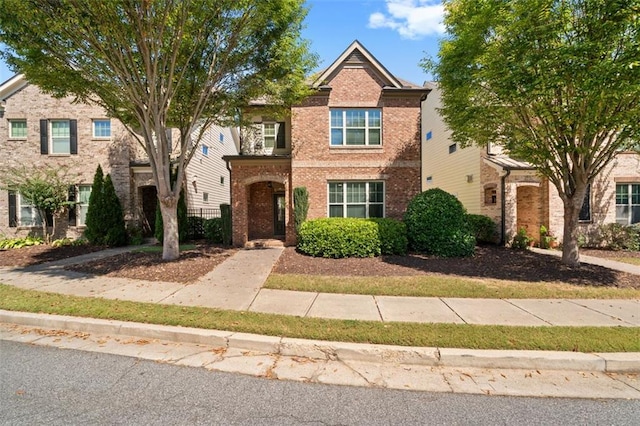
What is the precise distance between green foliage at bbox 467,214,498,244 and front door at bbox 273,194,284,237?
8.87m

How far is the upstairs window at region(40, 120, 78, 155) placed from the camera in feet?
46.1

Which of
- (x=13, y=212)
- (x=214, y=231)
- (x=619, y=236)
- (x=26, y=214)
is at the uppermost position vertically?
(x=13, y=212)

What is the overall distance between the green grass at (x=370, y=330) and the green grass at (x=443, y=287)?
1750 mm

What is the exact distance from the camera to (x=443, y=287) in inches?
263

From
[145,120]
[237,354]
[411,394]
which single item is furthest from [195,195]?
[411,394]

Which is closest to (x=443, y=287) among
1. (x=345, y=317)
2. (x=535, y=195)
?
(x=345, y=317)

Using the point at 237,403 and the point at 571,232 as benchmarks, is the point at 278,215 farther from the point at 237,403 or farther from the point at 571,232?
the point at 237,403

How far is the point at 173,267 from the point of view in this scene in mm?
8492

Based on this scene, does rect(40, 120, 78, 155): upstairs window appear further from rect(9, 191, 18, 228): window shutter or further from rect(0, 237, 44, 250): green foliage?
rect(0, 237, 44, 250): green foliage

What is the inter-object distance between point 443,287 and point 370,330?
314 cm

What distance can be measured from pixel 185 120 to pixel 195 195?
6.30m

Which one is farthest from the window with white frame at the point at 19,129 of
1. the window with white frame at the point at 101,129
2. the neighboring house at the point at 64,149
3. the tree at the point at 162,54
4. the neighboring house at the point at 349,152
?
the neighboring house at the point at 349,152

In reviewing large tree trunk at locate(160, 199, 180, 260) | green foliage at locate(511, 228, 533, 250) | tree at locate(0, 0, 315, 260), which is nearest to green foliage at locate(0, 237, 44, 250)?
tree at locate(0, 0, 315, 260)

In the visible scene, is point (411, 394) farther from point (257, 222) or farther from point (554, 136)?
point (257, 222)
